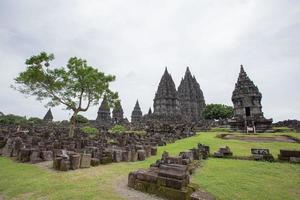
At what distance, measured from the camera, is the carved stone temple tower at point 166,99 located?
171ft

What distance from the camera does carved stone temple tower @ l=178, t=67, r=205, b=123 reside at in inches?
2579

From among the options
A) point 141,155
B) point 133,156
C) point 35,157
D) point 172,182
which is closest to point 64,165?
point 35,157

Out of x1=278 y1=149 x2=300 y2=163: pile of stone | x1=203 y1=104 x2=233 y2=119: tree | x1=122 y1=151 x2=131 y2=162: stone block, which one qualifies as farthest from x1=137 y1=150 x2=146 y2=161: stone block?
x1=203 y1=104 x2=233 y2=119: tree

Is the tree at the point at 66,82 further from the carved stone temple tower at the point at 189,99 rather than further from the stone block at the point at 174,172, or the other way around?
the carved stone temple tower at the point at 189,99

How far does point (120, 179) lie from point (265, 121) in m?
29.1

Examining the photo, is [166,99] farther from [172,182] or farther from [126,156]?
[172,182]

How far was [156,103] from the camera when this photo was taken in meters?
53.6

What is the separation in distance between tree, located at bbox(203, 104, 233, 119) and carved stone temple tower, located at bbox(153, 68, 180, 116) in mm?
15141

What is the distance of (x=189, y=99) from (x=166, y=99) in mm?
17323

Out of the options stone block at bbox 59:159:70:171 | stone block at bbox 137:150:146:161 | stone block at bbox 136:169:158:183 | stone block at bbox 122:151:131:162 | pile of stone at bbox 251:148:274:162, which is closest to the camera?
stone block at bbox 136:169:158:183

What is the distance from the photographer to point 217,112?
61.3 metres

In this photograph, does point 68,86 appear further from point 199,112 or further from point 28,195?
point 199,112

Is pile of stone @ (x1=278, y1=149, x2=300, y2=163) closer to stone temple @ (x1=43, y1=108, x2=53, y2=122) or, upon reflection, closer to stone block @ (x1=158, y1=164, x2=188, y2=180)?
stone block @ (x1=158, y1=164, x2=188, y2=180)

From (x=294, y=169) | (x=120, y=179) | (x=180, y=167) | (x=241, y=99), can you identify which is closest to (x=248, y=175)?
(x=294, y=169)
